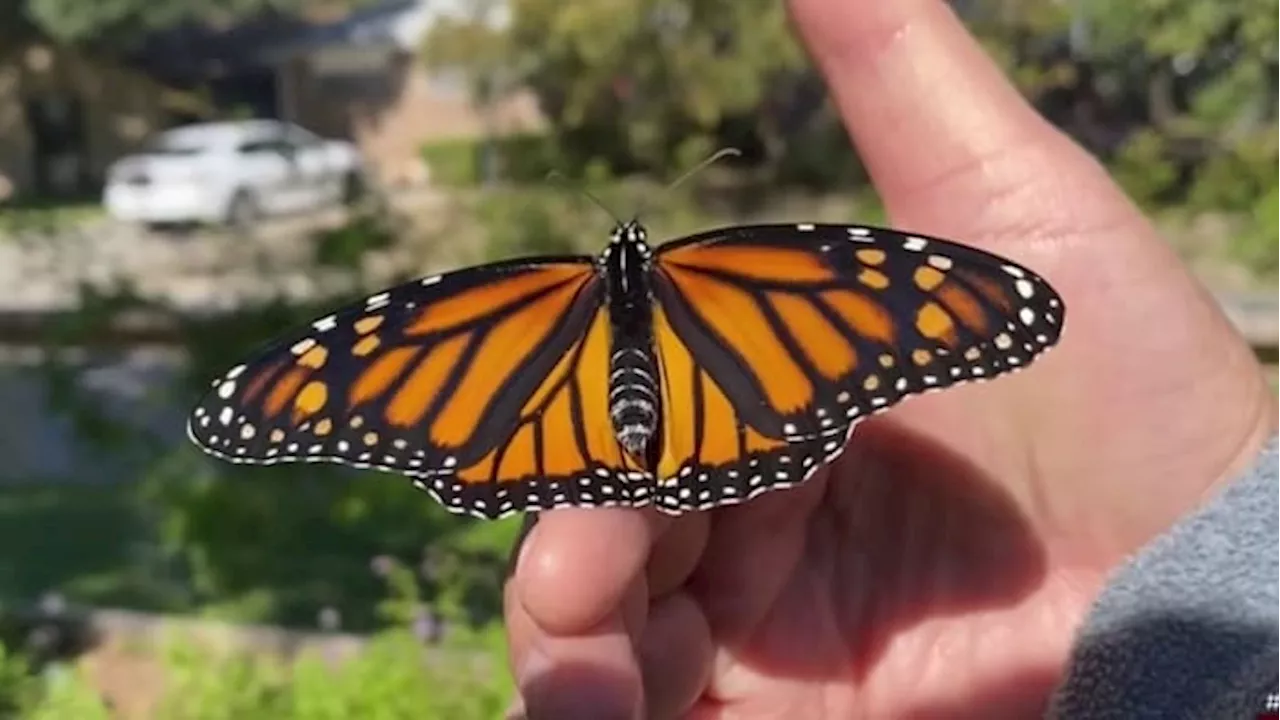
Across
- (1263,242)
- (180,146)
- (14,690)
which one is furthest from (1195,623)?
(180,146)

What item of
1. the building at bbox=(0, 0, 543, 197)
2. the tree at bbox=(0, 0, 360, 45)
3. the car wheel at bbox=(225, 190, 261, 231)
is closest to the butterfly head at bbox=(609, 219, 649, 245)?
the car wheel at bbox=(225, 190, 261, 231)

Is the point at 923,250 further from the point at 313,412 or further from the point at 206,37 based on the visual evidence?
the point at 206,37

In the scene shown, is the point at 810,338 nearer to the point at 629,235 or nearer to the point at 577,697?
the point at 629,235

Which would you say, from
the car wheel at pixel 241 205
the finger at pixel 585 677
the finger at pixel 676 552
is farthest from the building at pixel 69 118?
the finger at pixel 585 677

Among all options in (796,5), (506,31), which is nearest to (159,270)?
(506,31)

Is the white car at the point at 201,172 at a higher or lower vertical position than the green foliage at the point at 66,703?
lower

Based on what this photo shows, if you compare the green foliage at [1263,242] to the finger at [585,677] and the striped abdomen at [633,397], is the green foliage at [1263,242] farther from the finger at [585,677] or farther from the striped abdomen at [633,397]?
the finger at [585,677]

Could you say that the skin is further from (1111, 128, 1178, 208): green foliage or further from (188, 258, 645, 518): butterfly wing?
(1111, 128, 1178, 208): green foliage
